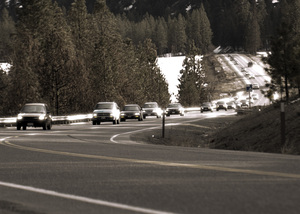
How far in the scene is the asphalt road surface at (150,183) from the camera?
768cm

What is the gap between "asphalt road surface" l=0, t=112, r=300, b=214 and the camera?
25.2 feet

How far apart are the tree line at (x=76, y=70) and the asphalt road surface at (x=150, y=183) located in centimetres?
4729

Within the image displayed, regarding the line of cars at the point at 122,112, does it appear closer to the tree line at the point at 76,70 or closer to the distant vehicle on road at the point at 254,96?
the tree line at the point at 76,70

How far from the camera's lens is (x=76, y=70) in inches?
2462

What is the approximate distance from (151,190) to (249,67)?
185992mm

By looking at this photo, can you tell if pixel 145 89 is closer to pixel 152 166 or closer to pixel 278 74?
pixel 278 74

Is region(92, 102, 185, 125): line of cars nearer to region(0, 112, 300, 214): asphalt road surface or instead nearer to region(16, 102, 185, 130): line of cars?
region(16, 102, 185, 130): line of cars

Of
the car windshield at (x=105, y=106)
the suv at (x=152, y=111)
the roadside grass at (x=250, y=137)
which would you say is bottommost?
the roadside grass at (x=250, y=137)

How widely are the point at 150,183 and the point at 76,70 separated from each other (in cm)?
5345

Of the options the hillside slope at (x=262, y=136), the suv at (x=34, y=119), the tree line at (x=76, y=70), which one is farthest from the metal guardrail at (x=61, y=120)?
the hillside slope at (x=262, y=136)

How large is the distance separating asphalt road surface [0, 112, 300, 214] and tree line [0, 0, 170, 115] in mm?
47290

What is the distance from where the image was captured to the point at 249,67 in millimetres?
192250

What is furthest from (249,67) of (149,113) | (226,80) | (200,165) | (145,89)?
(200,165)

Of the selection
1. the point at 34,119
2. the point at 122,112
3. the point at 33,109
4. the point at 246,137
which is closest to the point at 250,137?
the point at 246,137
